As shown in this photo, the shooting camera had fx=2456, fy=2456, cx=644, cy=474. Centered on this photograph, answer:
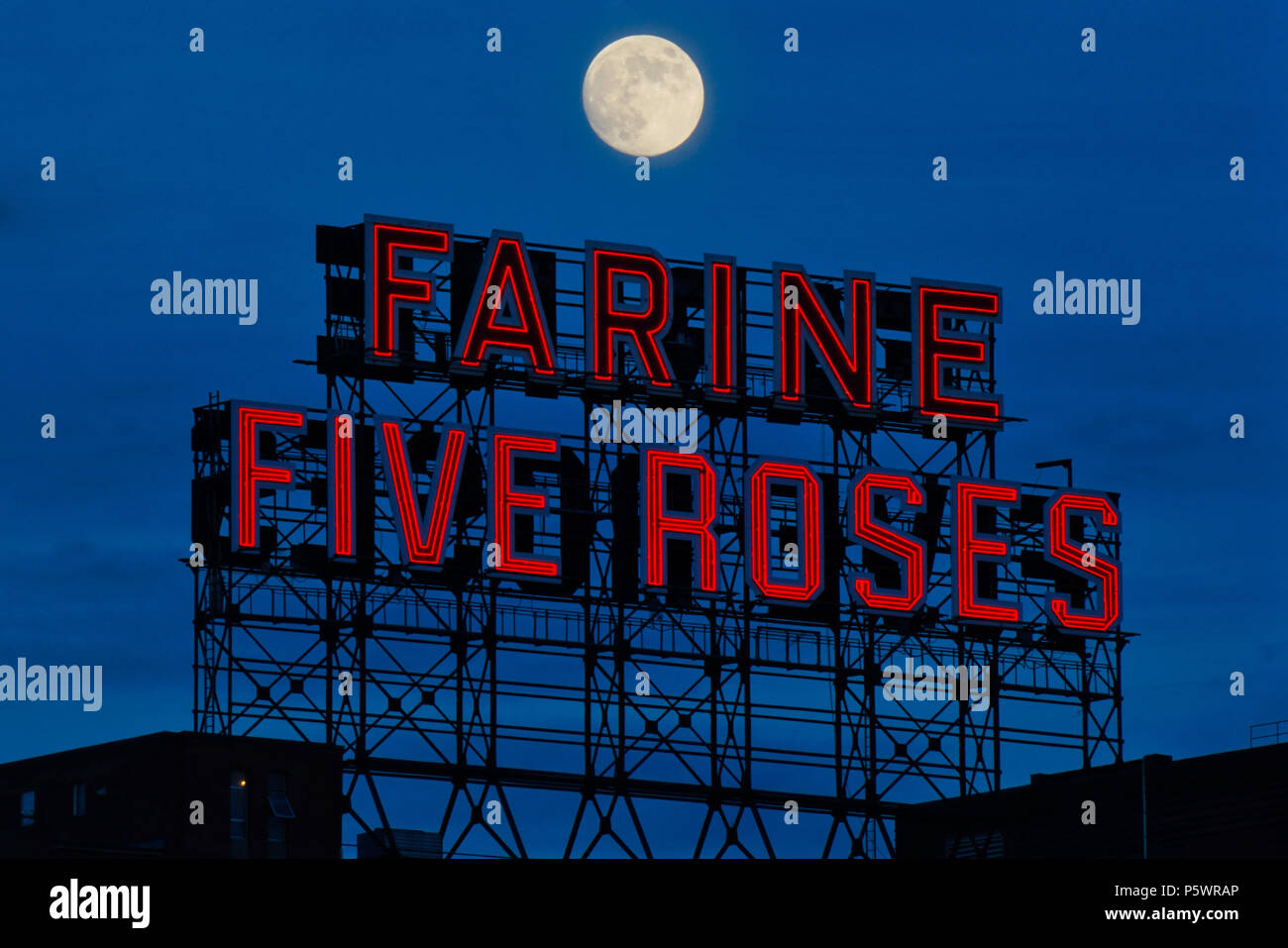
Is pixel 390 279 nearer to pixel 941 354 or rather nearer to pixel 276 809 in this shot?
pixel 276 809

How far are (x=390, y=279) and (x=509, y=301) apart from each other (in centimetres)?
288

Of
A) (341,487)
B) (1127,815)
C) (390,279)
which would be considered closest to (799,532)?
(1127,815)

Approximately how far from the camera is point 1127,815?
56.1 metres

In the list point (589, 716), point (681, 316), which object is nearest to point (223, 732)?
point (589, 716)

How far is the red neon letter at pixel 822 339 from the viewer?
195 ft

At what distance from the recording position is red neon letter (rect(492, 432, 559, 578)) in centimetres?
5516

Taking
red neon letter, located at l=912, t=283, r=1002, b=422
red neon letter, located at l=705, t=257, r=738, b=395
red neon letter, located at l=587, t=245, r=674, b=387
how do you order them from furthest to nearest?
red neon letter, located at l=912, t=283, r=1002, b=422
red neon letter, located at l=705, t=257, r=738, b=395
red neon letter, located at l=587, t=245, r=674, b=387

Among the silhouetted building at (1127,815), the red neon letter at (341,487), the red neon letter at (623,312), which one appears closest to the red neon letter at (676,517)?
the red neon letter at (623,312)

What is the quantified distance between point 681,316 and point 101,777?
17337 millimetres

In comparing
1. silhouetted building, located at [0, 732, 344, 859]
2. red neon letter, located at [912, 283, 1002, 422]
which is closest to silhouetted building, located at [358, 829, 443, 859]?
silhouetted building, located at [0, 732, 344, 859]

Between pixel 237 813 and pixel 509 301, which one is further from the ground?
pixel 509 301

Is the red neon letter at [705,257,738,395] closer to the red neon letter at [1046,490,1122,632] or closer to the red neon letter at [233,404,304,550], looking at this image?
the red neon letter at [1046,490,1122,632]

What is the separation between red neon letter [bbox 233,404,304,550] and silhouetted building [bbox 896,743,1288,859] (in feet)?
58.7
